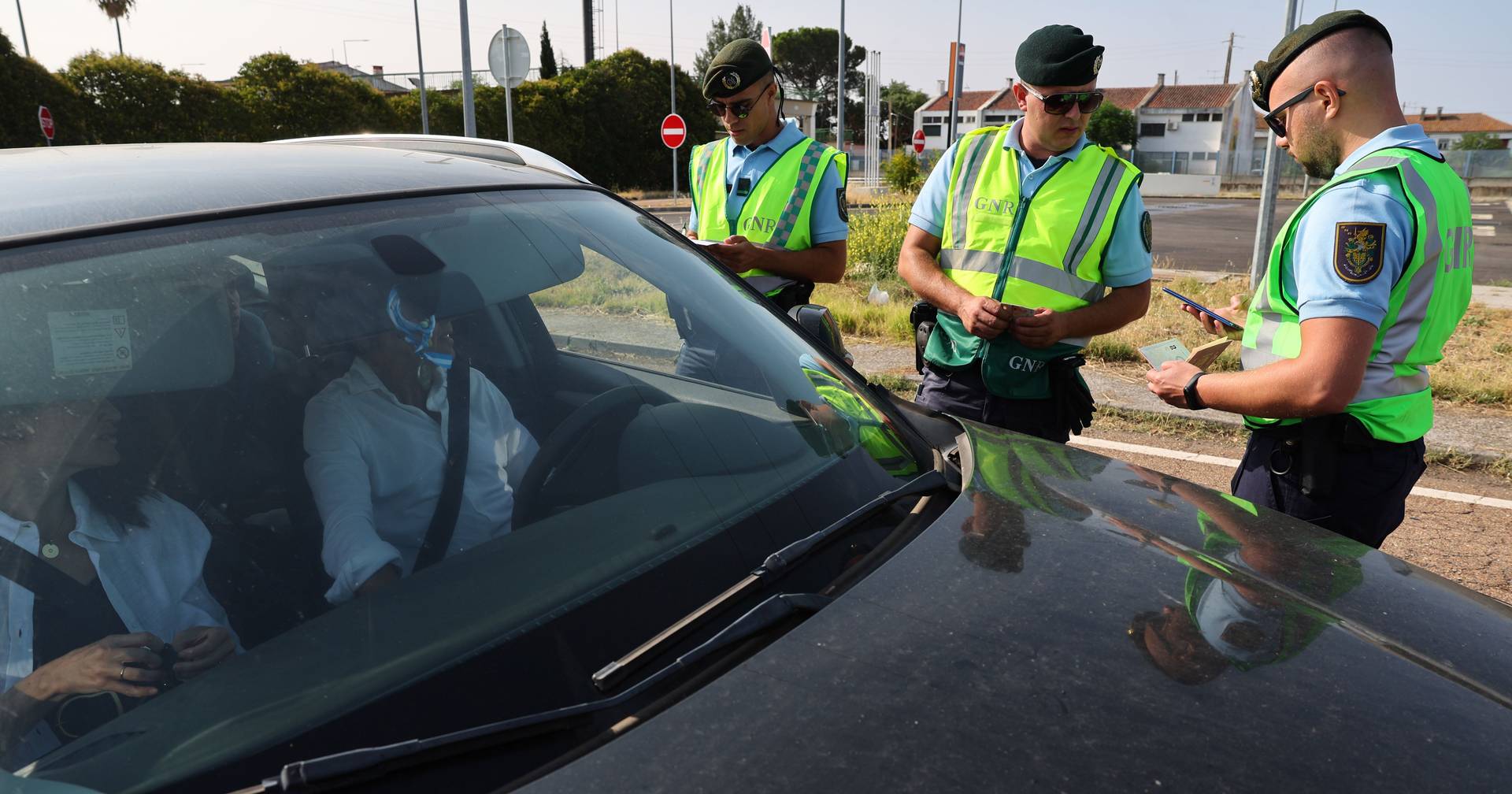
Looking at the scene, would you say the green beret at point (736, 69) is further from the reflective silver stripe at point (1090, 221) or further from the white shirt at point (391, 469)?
the white shirt at point (391, 469)

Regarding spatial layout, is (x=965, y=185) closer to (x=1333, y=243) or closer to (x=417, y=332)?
(x=1333, y=243)

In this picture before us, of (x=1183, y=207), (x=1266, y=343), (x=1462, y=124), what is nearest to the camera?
(x=1266, y=343)

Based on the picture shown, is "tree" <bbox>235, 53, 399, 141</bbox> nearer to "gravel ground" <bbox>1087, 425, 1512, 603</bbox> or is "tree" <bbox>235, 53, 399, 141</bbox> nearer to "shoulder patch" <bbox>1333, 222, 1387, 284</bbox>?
"gravel ground" <bbox>1087, 425, 1512, 603</bbox>

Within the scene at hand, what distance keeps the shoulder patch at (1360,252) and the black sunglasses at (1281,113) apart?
0.37 m

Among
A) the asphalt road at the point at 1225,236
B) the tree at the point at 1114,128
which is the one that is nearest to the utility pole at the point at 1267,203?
the asphalt road at the point at 1225,236

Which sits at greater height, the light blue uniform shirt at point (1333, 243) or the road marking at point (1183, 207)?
the light blue uniform shirt at point (1333, 243)

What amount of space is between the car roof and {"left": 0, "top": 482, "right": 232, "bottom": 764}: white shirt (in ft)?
1.35

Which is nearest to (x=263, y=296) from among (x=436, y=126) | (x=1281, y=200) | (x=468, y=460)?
(x=468, y=460)

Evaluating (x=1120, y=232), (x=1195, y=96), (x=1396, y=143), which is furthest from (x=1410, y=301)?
(x=1195, y=96)

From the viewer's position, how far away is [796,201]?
3797 millimetres

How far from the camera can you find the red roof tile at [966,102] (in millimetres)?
85875

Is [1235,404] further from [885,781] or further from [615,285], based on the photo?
[885,781]

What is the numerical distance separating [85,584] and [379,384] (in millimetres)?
474

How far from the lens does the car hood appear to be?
1079 mm
